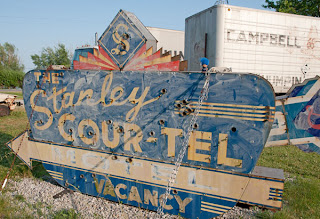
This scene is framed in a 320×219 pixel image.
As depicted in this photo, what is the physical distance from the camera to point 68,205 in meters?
5.13

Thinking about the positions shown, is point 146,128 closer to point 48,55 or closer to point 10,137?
point 10,137

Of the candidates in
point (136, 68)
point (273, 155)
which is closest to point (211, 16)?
point (273, 155)

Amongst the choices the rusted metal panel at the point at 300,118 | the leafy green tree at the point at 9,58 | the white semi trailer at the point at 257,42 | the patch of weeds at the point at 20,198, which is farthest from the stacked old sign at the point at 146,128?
the leafy green tree at the point at 9,58

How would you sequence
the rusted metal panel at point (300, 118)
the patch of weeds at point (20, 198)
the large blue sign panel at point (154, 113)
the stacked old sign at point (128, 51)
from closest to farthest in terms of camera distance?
1. the large blue sign panel at point (154, 113)
2. the rusted metal panel at point (300, 118)
3. the stacked old sign at point (128, 51)
4. the patch of weeds at point (20, 198)

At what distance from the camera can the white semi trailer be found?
10.8m

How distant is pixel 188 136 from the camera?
438cm

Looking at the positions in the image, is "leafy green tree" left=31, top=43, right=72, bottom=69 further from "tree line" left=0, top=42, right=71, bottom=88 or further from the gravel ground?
the gravel ground

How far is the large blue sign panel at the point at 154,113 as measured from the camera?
3.96 metres

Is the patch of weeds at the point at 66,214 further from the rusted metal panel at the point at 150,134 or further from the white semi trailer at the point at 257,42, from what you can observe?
the white semi trailer at the point at 257,42

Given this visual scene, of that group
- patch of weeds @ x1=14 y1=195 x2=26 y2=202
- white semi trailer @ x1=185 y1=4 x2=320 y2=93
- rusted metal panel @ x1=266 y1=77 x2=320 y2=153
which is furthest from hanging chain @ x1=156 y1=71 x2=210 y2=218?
white semi trailer @ x1=185 y1=4 x2=320 y2=93

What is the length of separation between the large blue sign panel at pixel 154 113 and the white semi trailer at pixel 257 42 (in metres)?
7.03

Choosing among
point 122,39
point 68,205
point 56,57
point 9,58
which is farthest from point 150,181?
point 9,58

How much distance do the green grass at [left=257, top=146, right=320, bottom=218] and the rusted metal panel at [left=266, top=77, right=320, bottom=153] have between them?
4.41 feet

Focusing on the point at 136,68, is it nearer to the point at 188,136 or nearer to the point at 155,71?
the point at 155,71
